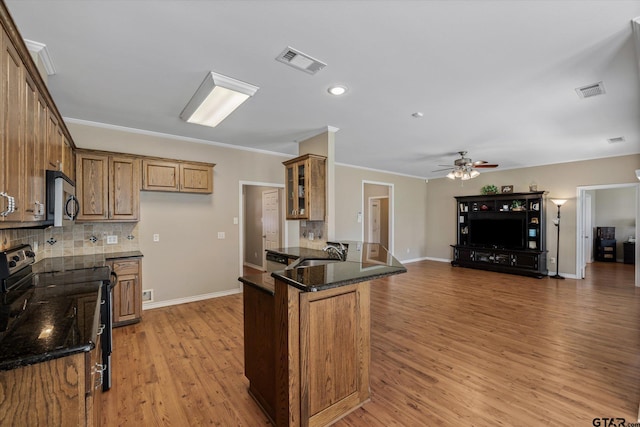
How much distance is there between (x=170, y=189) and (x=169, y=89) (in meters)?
1.70

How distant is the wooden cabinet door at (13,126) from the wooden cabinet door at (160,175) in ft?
8.13

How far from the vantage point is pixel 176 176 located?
4.16 meters

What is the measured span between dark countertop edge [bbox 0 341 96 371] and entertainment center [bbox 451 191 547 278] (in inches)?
Result: 308

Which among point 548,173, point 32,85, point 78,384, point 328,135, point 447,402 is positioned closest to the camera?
point 78,384

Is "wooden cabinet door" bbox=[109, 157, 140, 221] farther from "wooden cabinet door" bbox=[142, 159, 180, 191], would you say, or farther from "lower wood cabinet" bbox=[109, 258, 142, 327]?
"lower wood cabinet" bbox=[109, 258, 142, 327]

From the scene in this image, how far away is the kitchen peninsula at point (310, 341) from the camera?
A: 1.70m

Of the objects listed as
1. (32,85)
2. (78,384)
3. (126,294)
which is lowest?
(126,294)

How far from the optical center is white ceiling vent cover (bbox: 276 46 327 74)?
219cm

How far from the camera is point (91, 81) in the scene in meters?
2.66

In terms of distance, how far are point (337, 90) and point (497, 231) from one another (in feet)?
20.6

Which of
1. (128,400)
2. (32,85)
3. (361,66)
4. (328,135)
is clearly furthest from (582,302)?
(32,85)

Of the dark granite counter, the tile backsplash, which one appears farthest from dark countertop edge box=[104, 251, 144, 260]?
the dark granite counter

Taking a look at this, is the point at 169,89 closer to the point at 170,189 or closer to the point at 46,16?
the point at 46,16

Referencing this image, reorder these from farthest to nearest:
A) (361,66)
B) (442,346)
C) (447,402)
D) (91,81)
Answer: (442,346) < (91,81) < (361,66) < (447,402)
